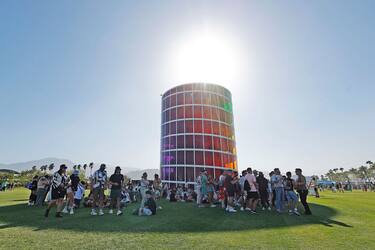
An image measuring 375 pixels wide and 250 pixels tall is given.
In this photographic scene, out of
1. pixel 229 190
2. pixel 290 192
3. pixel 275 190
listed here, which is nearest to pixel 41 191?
pixel 229 190

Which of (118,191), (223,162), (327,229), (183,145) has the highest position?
(183,145)

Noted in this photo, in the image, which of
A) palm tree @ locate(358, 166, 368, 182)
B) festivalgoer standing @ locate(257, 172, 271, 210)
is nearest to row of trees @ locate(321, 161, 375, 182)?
palm tree @ locate(358, 166, 368, 182)

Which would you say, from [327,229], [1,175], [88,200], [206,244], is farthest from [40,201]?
[1,175]

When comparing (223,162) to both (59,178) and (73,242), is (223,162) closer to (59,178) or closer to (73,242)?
(59,178)

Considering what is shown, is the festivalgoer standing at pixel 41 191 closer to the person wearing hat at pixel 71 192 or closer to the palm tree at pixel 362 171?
the person wearing hat at pixel 71 192

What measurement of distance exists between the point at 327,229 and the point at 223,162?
2393cm

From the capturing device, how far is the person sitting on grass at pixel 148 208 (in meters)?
9.14

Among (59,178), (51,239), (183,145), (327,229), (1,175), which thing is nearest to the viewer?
(51,239)

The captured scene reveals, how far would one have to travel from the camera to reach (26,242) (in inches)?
191

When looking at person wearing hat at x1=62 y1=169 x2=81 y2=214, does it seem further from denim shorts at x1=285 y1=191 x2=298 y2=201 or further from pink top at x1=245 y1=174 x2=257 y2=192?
denim shorts at x1=285 y1=191 x2=298 y2=201

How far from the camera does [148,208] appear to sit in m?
9.42

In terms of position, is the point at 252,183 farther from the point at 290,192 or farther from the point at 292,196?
the point at 292,196

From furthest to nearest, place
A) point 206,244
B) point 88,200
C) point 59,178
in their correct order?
point 88,200 → point 59,178 → point 206,244

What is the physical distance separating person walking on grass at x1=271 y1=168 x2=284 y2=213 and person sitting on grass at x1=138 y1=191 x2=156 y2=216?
19.4 ft
